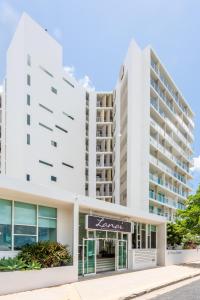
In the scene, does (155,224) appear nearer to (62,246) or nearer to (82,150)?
(62,246)

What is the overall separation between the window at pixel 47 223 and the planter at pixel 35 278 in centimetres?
211

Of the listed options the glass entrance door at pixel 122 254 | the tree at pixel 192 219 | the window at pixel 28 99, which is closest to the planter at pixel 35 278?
the glass entrance door at pixel 122 254

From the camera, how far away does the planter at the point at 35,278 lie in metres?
17.0

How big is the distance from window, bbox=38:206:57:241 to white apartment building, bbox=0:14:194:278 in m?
3.86

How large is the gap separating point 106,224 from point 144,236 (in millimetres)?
8988

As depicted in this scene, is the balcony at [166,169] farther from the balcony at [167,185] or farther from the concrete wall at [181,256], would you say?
the concrete wall at [181,256]

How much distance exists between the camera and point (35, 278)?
18.7 m

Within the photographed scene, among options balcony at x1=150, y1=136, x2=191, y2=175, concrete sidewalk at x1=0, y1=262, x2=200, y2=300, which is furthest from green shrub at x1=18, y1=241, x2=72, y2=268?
balcony at x1=150, y1=136, x2=191, y2=175

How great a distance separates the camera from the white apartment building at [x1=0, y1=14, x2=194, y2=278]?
33.5m

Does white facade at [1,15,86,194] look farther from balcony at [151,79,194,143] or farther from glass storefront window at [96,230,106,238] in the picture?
glass storefront window at [96,230,106,238]

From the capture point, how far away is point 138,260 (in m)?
32.2

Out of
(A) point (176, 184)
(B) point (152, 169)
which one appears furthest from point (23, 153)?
(A) point (176, 184)

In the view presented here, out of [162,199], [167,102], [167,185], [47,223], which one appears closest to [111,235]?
[47,223]

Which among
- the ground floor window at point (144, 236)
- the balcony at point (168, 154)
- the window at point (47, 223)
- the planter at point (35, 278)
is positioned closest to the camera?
the planter at point (35, 278)
